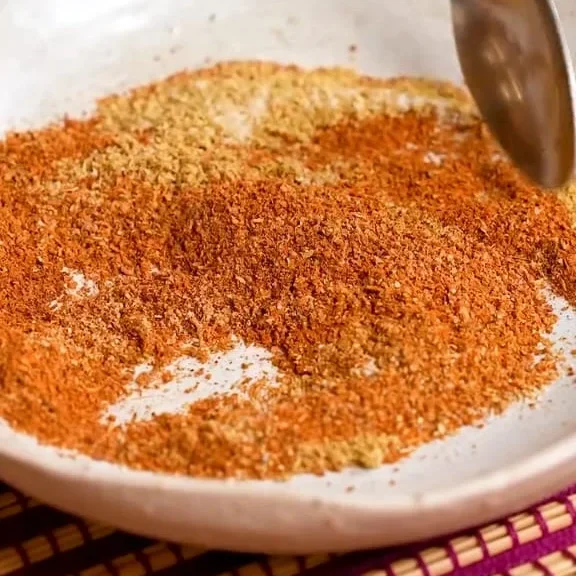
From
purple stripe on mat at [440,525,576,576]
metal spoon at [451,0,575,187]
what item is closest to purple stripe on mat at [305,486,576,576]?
purple stripe on mat at [440,525,576,576]

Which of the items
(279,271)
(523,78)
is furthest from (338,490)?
(523,78)

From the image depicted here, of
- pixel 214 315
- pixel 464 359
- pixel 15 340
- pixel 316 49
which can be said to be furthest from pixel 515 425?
pixel 316 49

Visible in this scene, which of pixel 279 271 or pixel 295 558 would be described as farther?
pixel 279 271

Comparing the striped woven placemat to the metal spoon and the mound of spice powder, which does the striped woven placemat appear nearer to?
the mound of spice powder

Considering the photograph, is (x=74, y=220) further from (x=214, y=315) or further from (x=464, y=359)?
(x=464, y=359)

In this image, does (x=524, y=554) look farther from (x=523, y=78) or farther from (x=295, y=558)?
(x=523, y=78)

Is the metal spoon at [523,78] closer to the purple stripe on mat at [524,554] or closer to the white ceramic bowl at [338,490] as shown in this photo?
the white ceramic bowl at [338,490]
